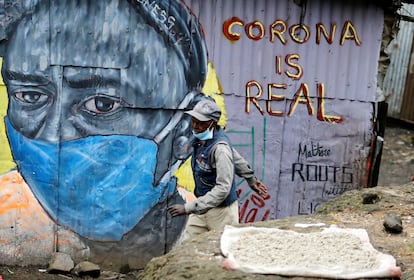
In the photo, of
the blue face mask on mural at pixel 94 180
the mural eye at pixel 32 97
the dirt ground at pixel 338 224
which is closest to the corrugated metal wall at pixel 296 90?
the blue face mask on mural at pixel 94 180

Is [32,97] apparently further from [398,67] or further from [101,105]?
[398,67]

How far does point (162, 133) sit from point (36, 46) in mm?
1499

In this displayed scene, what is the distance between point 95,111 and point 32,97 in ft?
2.08

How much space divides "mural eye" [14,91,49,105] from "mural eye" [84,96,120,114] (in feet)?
1.37

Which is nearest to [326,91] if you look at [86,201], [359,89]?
[359,89]

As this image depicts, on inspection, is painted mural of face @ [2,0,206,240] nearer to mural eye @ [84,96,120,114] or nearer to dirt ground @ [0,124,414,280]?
mural eye @ [84,96,120,114]

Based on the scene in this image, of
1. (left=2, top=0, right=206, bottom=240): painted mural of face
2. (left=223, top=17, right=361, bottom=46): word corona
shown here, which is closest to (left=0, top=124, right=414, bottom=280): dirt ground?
(left=2, top=0, right=206, bottom=240): painted mural of face

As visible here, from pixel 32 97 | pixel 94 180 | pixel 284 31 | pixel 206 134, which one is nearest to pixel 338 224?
pixel 206 134

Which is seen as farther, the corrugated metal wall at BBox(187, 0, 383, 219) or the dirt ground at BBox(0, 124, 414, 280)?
the corrugated metal wall at BBox(187, 0, 383, 219)

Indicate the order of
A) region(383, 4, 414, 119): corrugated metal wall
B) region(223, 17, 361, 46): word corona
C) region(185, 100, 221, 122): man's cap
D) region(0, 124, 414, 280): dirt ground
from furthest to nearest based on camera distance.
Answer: region(383, 4, 414, 119): corrugated metal wall → region(223, 17, 361, 46): word corona → region(185, 100, 221, 122): man's cap → region(0, 124, 414, 280): dirt ground

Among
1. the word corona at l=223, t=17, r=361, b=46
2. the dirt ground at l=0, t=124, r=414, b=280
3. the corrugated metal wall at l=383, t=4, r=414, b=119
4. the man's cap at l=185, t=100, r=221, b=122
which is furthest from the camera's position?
the corrugated metal wall at l=383, t=4, r=414, b=119

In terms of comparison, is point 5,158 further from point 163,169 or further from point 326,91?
point 326,91

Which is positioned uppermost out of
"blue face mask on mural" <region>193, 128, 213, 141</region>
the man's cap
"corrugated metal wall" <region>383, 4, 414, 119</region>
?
"corrugated metal wall" <region>383, 4, 414, 119</region>

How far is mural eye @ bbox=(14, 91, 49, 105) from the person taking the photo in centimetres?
590
